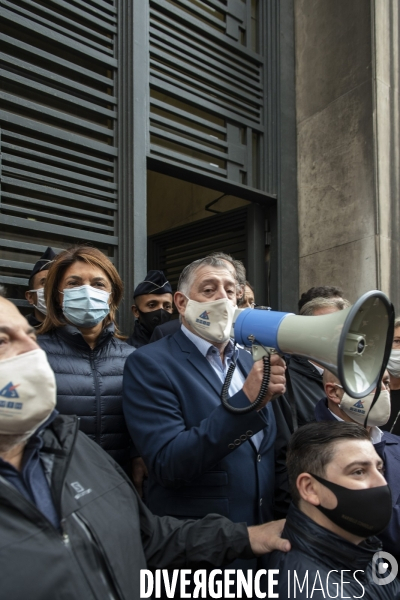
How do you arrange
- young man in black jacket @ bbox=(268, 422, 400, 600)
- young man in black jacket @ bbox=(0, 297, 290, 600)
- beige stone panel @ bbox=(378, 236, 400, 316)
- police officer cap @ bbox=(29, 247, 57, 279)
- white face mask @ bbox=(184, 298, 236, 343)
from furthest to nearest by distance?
beige stone panel @ bbox=(378, 236, 400, 316)
police officer cap @ bbox=(29, 247, 57, 279)
white face mask @ bbox=(184, 298, 236, 343)
young man in black jacket @ bbox=(268, 422, 400, 600)
young man in black jacket @ bbox=(0, 297, 290, 600)

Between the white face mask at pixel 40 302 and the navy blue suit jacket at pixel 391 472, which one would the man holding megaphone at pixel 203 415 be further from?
the white face mask at pixel 40 302

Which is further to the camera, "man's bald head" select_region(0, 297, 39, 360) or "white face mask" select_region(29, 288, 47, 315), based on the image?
"white face mask" select_region(29, 288, 47, 315)

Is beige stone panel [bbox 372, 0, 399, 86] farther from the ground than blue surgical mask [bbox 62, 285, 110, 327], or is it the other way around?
beige stone panel [bbox 372, 0, 399, 86]

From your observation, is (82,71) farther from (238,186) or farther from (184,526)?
(184,526)

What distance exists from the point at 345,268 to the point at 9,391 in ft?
14.0

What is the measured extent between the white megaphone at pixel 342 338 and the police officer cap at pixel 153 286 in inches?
77.8

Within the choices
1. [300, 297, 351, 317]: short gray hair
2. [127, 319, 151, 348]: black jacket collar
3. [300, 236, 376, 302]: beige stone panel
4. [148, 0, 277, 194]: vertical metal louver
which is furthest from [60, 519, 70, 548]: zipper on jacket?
[300, 236, 376, 302]: beige stone panel

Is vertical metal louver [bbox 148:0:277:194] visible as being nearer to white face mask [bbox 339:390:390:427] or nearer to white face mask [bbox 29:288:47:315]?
white face mask [bbox 29:288:47:315]

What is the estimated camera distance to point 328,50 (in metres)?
5.42

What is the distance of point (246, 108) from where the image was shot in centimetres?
526

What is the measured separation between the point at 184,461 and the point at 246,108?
4.12 meters

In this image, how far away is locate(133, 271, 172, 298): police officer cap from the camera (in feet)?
12.7

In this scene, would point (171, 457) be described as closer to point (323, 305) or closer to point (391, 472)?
point (391, 472)

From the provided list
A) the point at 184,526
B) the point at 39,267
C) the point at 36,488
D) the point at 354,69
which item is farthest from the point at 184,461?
the point at 354,69
